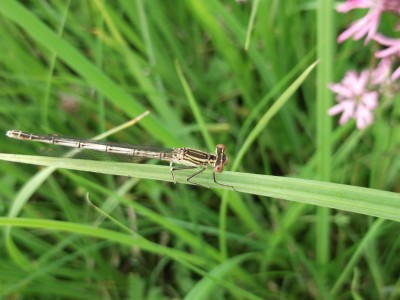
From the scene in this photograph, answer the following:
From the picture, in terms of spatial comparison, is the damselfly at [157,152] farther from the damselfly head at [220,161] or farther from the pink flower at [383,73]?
the pink flower at [383,73]

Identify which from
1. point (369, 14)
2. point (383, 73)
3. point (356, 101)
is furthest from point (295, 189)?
point (356, 101)

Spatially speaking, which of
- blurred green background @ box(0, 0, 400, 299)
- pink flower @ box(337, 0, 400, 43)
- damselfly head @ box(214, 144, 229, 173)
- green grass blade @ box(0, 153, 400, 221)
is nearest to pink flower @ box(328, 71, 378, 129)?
blurred green background @ box(0, 0, 400, 299)

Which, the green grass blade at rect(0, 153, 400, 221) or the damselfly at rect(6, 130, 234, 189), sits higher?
the damselfly at rect(6, 130, 234, 189)

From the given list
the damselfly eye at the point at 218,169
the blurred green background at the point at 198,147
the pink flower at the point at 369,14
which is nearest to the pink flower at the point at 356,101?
the blurred green background at the point at 198,147

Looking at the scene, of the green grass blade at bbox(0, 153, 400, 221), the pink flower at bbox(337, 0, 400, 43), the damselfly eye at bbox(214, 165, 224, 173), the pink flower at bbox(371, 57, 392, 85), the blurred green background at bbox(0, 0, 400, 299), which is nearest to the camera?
the green grass blade at bbox(0, 153, 400, 221)

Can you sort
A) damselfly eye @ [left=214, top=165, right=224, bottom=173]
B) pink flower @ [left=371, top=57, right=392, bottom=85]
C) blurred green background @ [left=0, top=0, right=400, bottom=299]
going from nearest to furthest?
damselfly eye @ [left=214, top=165, right=224, bottom=173] < pink flower @ [left=371, top=57, right=392, bottom=85] < blurred green background @ [left=0, top=0, right=400, bottom=299]

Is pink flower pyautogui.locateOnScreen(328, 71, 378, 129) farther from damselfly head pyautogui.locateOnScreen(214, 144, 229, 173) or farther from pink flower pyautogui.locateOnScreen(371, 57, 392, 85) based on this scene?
damselfly head pyautogui.locateOnScreen(214, 144, 229, 173)

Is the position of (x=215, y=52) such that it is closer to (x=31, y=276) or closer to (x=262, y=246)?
(x=262, y=246)

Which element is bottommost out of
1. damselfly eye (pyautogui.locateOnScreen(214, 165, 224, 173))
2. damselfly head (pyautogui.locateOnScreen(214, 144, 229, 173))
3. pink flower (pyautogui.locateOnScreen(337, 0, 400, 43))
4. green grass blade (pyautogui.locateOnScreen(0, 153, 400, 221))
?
green grass blade (pyautogui.locateOnScreen(0, 153, 400, 221))

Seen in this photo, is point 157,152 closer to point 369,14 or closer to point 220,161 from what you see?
point 220,161
